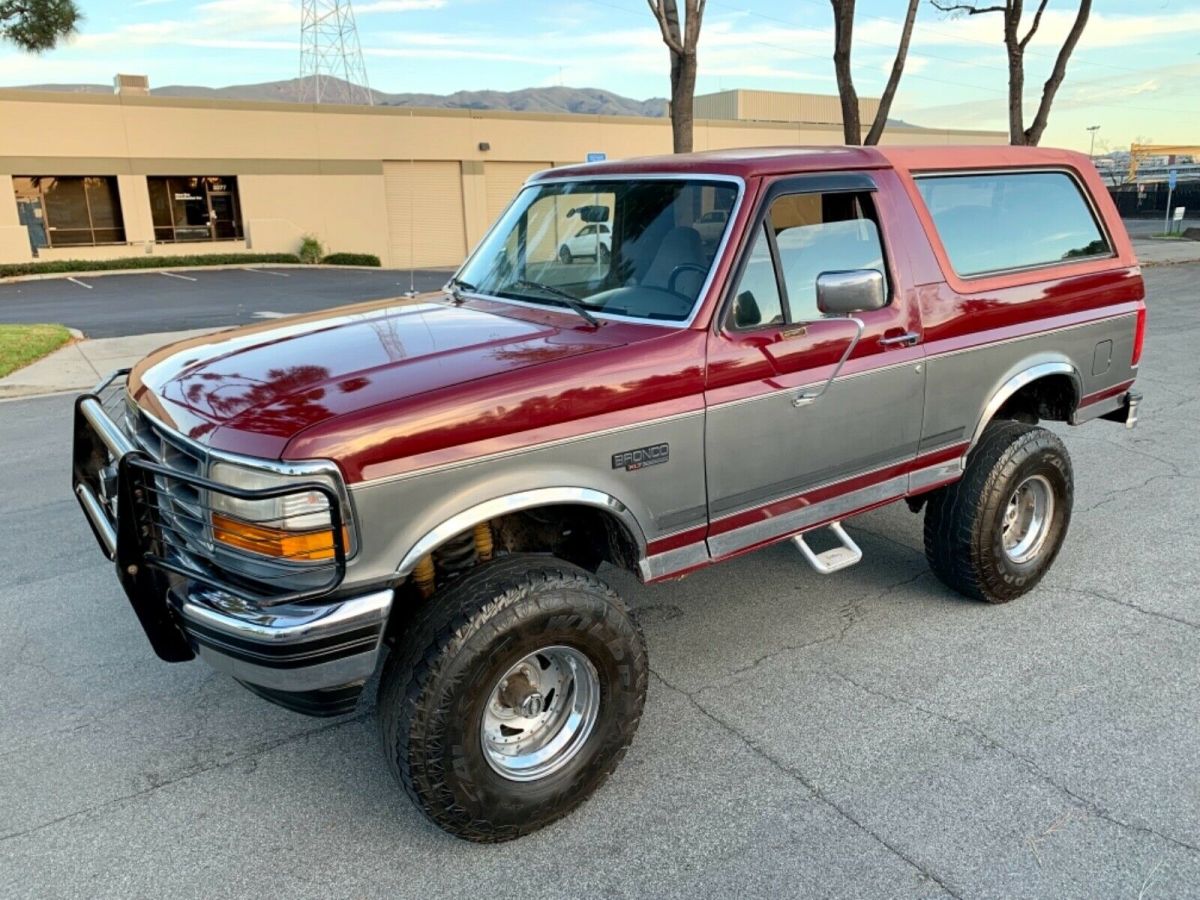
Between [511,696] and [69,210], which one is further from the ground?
[69,210]

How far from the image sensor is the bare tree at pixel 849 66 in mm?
16406

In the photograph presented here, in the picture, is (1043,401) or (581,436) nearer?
(581,436)

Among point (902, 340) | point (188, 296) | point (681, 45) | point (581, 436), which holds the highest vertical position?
point (681, 45)

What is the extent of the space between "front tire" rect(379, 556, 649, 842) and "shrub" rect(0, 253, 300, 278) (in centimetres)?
2972

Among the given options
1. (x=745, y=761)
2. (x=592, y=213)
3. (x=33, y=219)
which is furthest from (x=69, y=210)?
(x=745, y=761)

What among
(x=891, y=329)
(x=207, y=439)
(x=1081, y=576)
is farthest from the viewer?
(x=1081, y=576)

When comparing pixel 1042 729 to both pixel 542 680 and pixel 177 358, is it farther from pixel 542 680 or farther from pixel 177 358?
pixel 177 358

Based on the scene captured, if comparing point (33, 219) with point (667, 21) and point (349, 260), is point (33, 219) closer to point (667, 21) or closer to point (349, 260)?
point (349, 260)

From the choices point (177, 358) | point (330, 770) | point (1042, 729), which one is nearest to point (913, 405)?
point (1042, 729)

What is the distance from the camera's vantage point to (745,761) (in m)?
3.33

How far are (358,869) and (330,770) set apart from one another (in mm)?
556

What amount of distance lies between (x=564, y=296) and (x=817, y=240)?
1045 mm

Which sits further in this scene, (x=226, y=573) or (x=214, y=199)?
(x=214, y=199)

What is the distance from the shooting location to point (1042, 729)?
3469 mm
